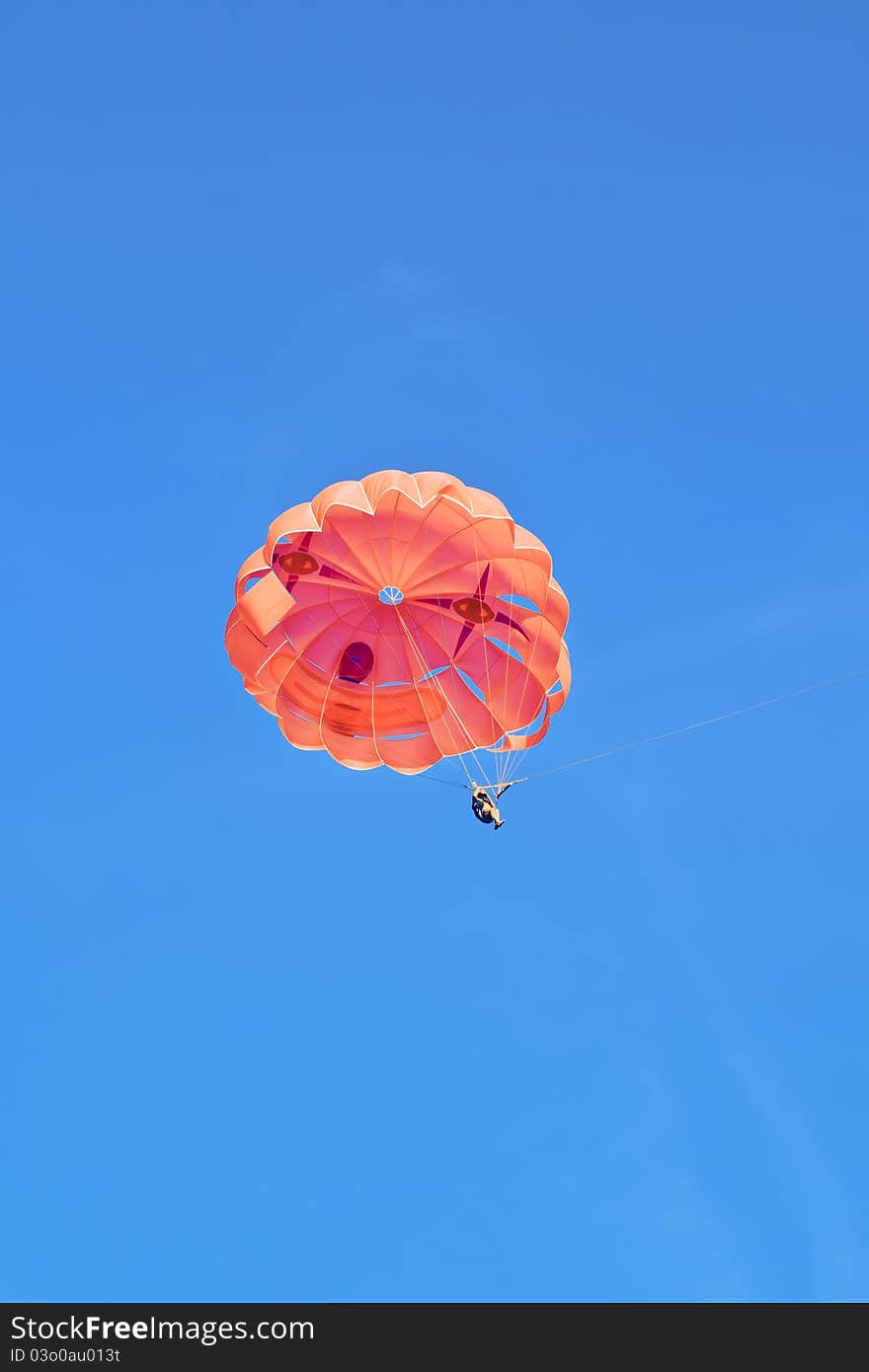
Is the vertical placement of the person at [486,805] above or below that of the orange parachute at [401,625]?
below

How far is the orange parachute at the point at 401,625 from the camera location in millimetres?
25266

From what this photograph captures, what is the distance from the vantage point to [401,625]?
27.5 meters

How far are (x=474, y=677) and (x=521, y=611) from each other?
176cm

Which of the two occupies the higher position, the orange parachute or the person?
the orange parachute

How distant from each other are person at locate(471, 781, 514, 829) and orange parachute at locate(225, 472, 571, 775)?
1.41 m

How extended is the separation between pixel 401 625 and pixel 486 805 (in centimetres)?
414

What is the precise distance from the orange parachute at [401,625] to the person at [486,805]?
1407mm

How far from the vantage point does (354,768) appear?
27000 millimetres

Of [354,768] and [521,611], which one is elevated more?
[521,611]

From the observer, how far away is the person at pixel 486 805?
83.1 ft

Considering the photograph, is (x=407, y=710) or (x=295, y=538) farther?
(x=407, y=710)

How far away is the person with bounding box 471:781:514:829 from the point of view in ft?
83.1
